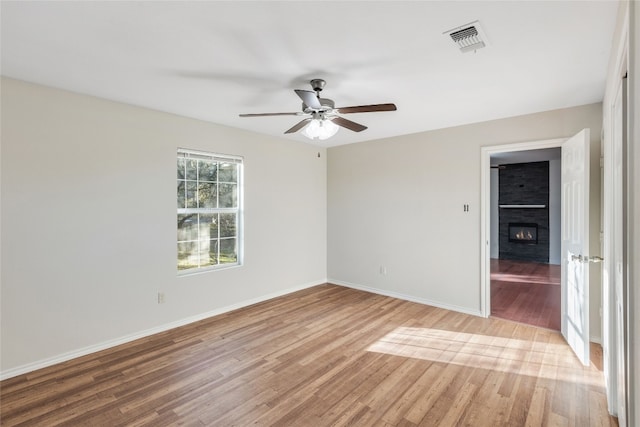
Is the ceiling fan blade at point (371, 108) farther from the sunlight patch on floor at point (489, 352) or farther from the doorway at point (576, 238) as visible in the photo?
the sunlight patch on floor at point (489, 352)

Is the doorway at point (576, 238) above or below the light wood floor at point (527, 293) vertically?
above

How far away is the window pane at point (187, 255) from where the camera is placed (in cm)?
379

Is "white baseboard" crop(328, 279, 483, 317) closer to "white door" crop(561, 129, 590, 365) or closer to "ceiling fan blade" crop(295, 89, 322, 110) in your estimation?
"white door" crop(561, 129, 590, 365)

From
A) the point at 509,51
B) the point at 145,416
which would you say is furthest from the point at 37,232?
the point at 509,51

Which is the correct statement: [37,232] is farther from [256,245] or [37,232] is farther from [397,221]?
[397,221]

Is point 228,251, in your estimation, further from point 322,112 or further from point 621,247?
point 621,247

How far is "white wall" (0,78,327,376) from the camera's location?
2623 millimetres

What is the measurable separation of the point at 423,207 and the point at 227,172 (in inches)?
110

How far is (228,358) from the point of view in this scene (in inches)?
114

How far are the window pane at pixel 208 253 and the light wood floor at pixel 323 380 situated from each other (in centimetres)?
77

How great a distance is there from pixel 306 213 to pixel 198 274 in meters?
2.06

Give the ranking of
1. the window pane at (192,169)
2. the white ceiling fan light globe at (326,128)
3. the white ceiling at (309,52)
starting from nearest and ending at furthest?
the white ceiling at (309,52) < the white ceiling fan light globe at (326,128) < the window pane at (192,169)

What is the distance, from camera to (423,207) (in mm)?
4473

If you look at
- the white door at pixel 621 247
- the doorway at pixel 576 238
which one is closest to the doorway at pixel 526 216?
the doorway at pixel 576 238
